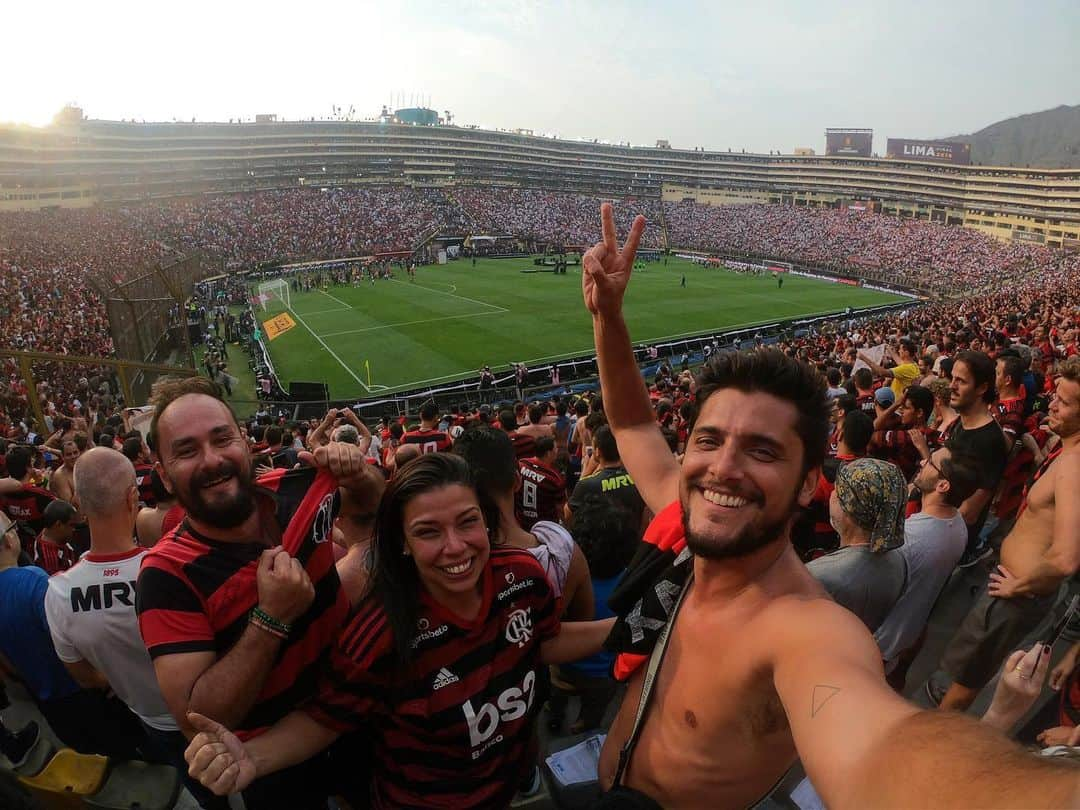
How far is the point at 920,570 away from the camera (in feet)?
12.1

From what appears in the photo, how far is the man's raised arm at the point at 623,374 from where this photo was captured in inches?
115

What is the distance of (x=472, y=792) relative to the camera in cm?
237

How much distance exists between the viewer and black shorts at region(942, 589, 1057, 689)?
371 centimetres

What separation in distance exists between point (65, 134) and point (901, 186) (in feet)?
400

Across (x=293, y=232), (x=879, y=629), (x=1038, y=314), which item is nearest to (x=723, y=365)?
(x=879, y=629)

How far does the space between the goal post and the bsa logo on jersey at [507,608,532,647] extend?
3622 cm

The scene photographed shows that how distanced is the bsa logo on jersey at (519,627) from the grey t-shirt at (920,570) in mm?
2472

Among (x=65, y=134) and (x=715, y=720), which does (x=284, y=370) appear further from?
(x=65, y=134)

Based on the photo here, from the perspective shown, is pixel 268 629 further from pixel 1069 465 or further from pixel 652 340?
pixel 652 340

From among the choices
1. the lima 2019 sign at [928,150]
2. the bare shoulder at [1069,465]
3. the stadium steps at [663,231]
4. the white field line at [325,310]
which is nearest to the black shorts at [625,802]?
the bare shoulder at [1069,465]

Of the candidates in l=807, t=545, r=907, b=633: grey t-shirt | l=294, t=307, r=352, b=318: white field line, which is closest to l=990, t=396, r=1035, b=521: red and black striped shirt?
l=807, t=545, r=907, b=633: grey t-shirt

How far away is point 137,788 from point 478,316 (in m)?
33.0

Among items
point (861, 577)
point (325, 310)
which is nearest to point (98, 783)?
point (861, 577)

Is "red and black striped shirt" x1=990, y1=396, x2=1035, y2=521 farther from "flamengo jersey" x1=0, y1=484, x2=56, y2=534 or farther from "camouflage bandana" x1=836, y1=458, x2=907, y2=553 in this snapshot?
"flamengo jersey" x1=0, y1=484, x2=56, y2=534
